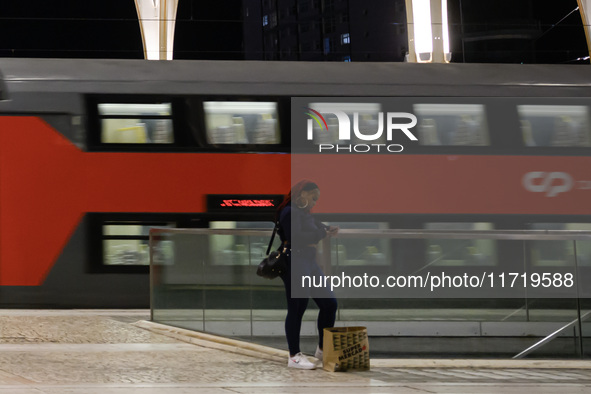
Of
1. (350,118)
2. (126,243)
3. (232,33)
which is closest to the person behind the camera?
(126,243)

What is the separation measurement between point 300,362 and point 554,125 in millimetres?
7308

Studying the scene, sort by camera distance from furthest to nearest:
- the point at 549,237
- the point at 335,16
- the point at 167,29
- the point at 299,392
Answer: the point at 335,16
the point at 167,29
the point at 549,237
the point at 299,392

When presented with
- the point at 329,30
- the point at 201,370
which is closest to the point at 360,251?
the point at 201,370

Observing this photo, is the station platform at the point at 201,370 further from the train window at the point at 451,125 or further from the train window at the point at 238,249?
the train window at the point at 451,125

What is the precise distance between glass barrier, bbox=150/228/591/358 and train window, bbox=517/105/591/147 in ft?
15.0

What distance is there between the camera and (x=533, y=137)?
1316cm

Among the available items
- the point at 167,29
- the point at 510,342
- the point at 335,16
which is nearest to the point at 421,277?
the point at 510,342

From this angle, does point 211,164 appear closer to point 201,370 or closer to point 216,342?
point 216,342

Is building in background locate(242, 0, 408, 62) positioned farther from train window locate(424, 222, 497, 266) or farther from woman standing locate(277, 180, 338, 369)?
woman standing locate(277, 180, 338, 369)

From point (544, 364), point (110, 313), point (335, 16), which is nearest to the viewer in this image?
point (544, 364)

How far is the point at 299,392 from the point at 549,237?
3539 mm

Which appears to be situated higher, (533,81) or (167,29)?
(167,29)

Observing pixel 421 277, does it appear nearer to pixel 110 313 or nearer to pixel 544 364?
pixel 544 364

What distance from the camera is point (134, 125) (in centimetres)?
1291
